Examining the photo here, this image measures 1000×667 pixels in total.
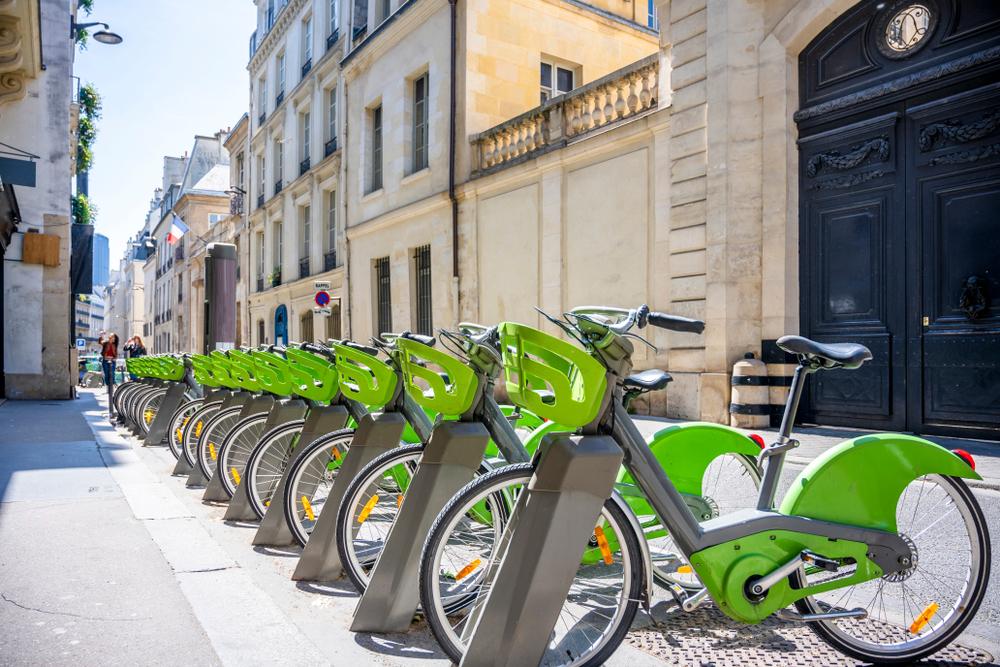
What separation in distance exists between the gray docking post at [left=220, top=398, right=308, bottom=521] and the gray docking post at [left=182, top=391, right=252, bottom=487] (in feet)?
2.89

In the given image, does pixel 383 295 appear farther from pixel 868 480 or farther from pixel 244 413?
pixel 868 480

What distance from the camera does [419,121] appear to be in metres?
16.1

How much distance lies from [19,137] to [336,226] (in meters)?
7.17

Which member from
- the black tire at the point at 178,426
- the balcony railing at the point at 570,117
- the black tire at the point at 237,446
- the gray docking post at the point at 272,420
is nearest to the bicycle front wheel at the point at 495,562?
the gray docking post at the point at 272,420

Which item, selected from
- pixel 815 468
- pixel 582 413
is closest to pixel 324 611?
pixel 582 413

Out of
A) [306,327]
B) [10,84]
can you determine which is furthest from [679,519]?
[306,327]

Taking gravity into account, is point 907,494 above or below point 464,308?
below

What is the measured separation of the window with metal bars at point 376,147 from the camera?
1761cm

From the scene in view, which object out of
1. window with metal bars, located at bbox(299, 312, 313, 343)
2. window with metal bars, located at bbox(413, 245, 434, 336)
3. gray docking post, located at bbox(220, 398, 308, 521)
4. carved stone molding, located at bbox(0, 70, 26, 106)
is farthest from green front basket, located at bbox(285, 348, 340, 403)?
window with metal bars, located at bbox(299, 312, 313, 343)

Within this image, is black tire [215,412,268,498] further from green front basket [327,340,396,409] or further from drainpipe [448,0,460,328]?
drainpipe [448,0,460,328]

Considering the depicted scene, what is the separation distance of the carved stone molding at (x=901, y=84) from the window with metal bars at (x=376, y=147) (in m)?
11.7

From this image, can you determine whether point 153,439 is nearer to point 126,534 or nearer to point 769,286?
point 126,534

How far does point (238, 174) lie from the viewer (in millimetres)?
30453

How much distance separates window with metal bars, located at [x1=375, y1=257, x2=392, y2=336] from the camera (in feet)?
56.1
